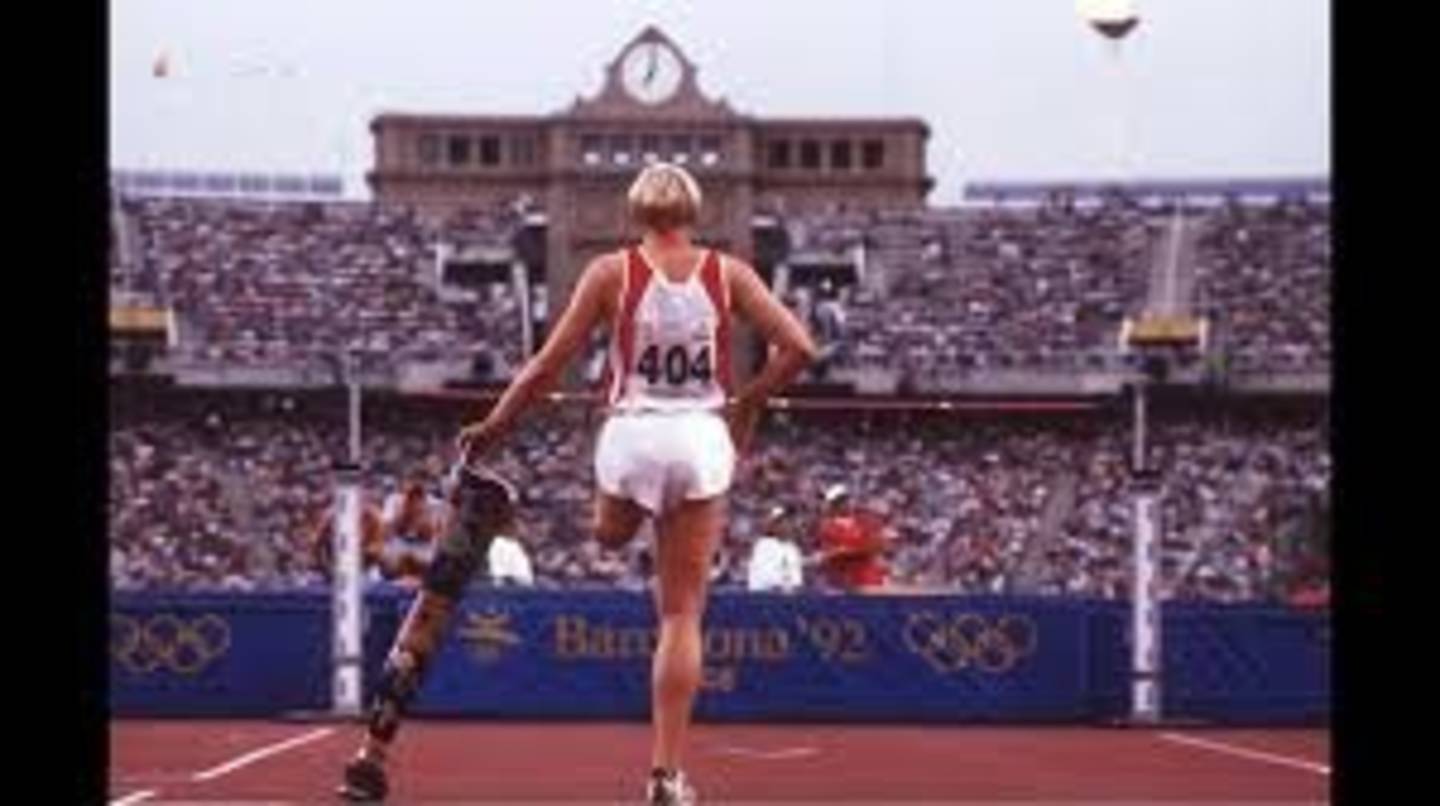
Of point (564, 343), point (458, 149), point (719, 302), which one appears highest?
point (458, 149)

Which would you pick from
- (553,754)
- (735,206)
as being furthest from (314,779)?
(735,206)

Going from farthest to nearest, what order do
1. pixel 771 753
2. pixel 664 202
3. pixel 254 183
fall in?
pixel 254 183 → pixel 771 753 → pixel 664 202

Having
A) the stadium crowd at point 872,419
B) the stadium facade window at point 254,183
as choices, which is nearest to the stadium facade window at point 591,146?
the stadium crowd at point 872,419

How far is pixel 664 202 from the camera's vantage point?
7035 millimetres

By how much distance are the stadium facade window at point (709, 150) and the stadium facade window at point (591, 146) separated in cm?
236

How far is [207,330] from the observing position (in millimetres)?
51156

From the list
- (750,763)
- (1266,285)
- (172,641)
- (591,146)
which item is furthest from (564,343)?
(591,146)

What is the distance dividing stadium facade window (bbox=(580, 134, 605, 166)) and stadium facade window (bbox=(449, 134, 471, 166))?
12.6 ft

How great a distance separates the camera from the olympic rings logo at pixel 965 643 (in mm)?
16938

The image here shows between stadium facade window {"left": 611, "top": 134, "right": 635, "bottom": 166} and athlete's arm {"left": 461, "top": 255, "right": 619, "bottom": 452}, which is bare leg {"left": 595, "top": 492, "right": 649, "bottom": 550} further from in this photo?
stadium facade window {"left": 611, "top": 134, "right": 635, "bottom": 166}

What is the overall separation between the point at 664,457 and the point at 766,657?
9860mm

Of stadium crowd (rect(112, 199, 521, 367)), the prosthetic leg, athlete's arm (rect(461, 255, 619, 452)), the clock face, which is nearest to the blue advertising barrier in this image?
the prosthetic leg

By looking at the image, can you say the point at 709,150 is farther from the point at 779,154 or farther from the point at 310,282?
the point at 310,282

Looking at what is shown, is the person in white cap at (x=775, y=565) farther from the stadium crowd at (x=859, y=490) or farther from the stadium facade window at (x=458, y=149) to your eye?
the stadium facade window at (x=458, y=149)
